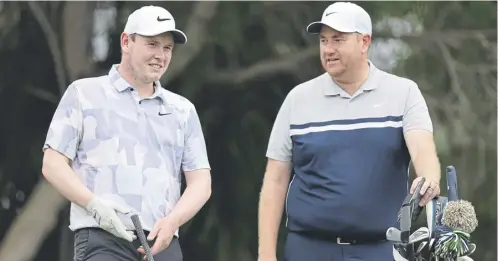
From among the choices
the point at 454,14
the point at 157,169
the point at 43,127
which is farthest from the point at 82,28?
Result: the point at 157,169

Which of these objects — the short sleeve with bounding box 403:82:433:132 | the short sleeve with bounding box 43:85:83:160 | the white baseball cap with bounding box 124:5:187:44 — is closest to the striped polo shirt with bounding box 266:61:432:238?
the short sleeve with bounding box 403:82:433:132

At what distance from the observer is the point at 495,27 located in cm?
851

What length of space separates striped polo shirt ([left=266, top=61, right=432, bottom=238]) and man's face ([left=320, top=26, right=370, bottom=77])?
78mm

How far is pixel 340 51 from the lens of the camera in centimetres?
406

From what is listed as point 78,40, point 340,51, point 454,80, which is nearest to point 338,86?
point 340,51

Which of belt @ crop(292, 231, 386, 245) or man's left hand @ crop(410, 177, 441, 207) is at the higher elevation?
man's left hand @ crop(410, 177, 441, 207)

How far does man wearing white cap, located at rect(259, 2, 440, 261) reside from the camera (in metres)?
3.96

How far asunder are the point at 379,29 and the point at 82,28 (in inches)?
83.2

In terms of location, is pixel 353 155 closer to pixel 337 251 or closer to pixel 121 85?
pixel 337 251

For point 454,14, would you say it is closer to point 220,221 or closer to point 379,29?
point 379,29

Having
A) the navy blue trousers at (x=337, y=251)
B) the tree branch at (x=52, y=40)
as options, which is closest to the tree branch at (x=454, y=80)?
the tree branch at (x=52, y=40)

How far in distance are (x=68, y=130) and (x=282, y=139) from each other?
2.60ft

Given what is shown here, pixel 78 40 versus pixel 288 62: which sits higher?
pixel 78 40

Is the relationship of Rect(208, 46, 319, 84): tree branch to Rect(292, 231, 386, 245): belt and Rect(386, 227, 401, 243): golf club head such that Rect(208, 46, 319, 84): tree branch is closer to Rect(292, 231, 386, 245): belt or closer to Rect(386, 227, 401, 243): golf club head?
Rect(292, 231, 386, 245): belt
